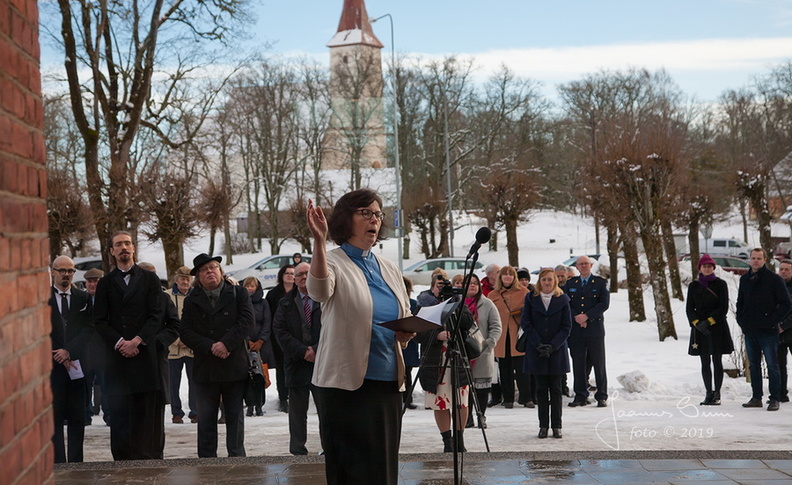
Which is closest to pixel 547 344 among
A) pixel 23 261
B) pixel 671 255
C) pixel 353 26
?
pixel 23 261

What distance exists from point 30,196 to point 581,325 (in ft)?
34.5

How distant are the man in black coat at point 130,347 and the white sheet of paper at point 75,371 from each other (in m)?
0.27

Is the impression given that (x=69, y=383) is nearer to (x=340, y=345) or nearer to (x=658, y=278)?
(x=340, y=345)

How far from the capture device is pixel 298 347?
28.5 ft

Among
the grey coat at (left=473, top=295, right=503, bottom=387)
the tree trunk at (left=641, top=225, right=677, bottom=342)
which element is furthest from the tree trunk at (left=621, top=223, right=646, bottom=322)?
the grey coat at (left=473, top=295, right=503, bottom=387)

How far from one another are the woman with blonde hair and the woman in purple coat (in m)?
1.76

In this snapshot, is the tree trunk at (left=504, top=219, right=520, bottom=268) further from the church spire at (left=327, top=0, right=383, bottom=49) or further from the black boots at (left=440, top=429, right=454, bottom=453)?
the church spire at (left=327, top=0, right=383, bottom=49)

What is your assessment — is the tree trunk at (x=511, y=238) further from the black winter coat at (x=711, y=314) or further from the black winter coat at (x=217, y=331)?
the black winter coat at (x=217, y=331)

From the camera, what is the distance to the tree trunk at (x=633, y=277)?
23906 millimetres

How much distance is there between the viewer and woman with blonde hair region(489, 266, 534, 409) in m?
12.7

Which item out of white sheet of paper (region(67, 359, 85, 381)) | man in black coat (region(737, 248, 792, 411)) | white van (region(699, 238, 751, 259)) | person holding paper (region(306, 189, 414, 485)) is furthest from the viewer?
white van (region(699, 238, 751, 259))

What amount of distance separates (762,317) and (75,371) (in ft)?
26.1

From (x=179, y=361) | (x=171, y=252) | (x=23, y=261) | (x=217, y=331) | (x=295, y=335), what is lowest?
(x=179, y=361)

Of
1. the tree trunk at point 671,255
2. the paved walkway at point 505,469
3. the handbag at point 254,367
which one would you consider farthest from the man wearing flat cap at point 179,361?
the tree trunk at point 671,255
